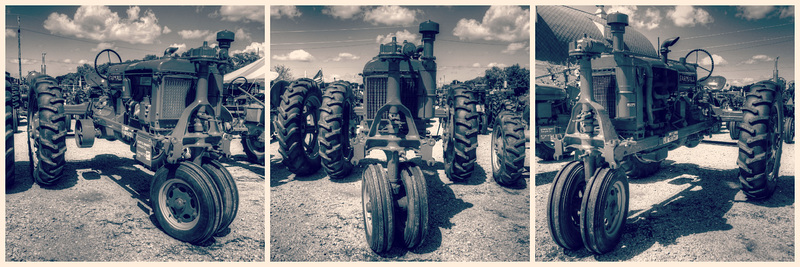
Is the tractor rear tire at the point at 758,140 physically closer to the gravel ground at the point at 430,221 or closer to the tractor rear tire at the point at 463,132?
the gravel ground at the point at 430,221

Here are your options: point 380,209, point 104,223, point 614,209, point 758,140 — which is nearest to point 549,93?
point 758,140

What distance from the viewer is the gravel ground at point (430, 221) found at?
185 inches

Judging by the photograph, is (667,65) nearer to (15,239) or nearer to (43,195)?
(15,239)

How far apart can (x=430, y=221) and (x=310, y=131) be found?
142 inches

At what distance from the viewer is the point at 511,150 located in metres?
6.82

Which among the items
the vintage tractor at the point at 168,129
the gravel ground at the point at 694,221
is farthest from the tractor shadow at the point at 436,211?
the vintage tractor at the point at 168,129

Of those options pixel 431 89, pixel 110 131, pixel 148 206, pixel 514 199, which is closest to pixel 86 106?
pixel 110 131

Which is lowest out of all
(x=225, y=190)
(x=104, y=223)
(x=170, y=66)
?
(x=104, y=223)

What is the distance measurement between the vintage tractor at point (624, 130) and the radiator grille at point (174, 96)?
4.78 meters

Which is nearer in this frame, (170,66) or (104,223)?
(104,223)

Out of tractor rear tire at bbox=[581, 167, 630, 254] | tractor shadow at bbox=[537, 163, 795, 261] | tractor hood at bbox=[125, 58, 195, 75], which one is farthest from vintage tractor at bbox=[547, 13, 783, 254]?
tractor hood at bbox=[125, 58, 195, 75]

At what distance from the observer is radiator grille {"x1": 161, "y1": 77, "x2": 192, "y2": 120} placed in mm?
6637

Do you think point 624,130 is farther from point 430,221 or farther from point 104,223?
point 104,223
